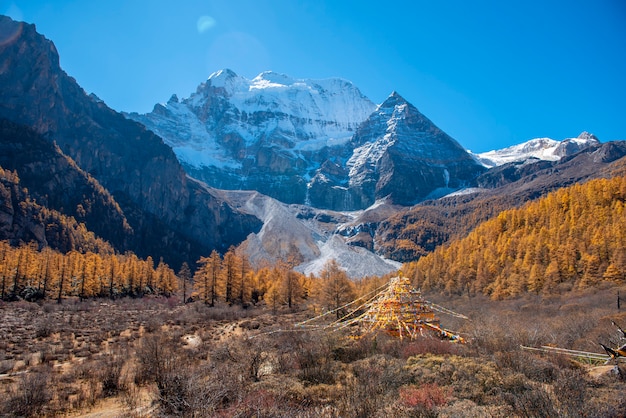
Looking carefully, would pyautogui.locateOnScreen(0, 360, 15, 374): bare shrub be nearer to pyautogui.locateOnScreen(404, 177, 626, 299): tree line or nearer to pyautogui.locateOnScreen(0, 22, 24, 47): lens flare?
pyautogui.locateOnScreen(404, 177, 626, 299): tree line

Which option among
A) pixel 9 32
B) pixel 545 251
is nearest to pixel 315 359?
pixel 545 251

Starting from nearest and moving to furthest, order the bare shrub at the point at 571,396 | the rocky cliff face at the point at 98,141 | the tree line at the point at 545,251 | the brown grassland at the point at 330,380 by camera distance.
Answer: the bare shrub at the point at 571,396 < the brown grassland at the point at 330,380 < the tree line at the point at 545,251 < the rocky cliff face at the point at 98,141

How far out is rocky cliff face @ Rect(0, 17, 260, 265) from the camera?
153 metres

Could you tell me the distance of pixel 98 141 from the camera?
578ft

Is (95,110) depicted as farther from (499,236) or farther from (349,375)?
(349,375)

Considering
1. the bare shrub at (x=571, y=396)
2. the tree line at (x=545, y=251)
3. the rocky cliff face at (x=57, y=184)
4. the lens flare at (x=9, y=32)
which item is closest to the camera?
the bare shrub at (x=571, y=396)

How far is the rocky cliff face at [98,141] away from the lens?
502 feet

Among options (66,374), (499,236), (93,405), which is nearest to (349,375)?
(93,405)

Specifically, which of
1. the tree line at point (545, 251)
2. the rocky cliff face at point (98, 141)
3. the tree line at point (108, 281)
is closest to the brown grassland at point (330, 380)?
the tree line at point (108, 281)

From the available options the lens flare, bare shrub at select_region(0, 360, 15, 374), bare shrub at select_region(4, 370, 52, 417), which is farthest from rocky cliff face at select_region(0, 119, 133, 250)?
bare shrub at select_region(4, 370, 52, 417)

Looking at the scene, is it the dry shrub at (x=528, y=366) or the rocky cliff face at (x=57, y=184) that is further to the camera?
the rocky cliff face at (x=57, y=184)

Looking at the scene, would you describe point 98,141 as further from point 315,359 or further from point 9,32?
point 315,359

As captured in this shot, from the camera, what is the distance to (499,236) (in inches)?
3398

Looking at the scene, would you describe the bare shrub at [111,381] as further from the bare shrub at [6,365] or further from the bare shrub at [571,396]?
the bare shrub at [571,396]
